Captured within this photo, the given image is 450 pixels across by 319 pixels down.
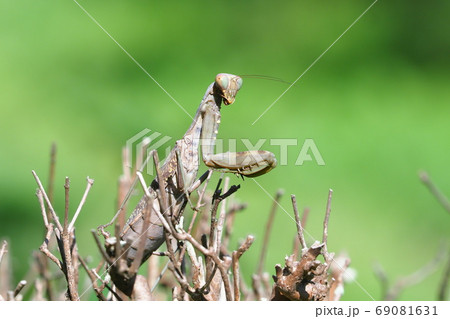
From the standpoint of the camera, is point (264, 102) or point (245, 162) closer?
point (245, 162)

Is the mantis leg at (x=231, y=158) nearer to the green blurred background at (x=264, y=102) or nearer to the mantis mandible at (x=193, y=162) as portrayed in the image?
the mantis mandible at (x=193, y=162)

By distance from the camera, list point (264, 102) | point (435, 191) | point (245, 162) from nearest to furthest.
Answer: point (435, 191) < point (245, 162) < point (264, 102)

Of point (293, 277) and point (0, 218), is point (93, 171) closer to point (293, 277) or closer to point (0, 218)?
point (0, 218)

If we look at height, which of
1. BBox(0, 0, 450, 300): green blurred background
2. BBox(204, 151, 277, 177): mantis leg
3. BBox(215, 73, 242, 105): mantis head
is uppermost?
BBox(0, 0, 450, 300): green blurred background

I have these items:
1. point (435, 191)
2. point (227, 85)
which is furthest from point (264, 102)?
point (435, 191)

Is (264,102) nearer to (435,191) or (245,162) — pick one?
(245,162)

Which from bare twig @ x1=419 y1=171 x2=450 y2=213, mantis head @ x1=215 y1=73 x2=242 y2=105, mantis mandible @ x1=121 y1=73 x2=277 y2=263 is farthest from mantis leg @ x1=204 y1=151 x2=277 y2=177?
bare twig @ x1=419 y1=171 x2=450 y2=213

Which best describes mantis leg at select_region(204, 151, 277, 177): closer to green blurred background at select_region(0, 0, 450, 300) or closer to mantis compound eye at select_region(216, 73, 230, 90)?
mantis compound eye at select_region(216, 73, 230, 90)

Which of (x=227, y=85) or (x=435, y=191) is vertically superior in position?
(x=227, y=85)

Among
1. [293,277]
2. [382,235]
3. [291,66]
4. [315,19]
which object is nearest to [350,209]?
[382,235]
